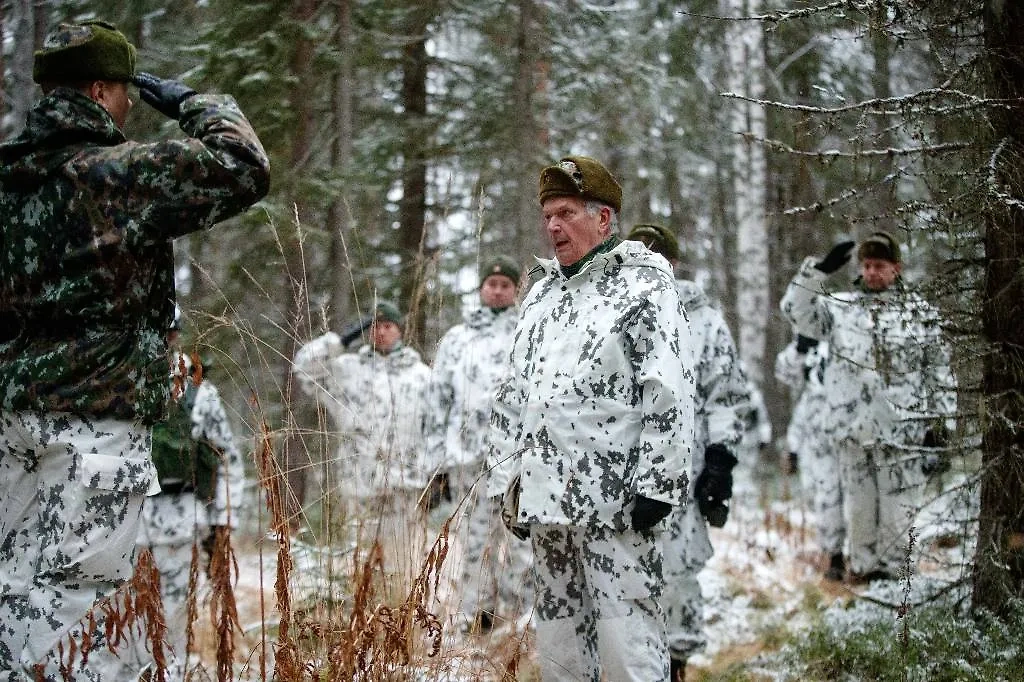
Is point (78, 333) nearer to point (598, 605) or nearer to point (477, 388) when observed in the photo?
point (598, 605)

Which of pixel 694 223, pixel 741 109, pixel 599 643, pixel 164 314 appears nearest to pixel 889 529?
pixel 599 643

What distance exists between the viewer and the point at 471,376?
6.24 m

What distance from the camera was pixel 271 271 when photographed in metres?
9.60

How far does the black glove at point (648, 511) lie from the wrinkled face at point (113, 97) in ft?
8.07

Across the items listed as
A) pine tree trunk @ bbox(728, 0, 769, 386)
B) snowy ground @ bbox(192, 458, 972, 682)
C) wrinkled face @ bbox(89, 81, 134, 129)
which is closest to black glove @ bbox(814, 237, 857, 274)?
snowy ground @ bbox(192, 458, 972, 682)

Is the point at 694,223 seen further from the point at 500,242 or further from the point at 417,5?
the point at 417,5

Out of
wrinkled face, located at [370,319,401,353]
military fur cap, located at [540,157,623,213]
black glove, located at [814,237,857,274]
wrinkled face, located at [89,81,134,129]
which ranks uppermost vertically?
wrinkled face, located at [89,81,134,129]

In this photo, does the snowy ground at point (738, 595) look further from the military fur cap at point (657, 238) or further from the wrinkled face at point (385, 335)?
the military fur cap at point (657, 238)

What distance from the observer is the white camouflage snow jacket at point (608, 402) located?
10.4 ft

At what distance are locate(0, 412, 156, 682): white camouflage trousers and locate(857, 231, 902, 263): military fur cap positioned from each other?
5439mm

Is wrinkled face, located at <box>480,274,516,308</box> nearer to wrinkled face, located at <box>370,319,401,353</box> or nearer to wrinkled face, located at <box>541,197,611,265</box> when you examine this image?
wrinkled face, located at <box>370,319,401,353</box>

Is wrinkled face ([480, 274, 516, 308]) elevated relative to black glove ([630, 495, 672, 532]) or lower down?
elevated

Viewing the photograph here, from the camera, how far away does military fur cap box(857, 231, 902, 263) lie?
20.6 feet

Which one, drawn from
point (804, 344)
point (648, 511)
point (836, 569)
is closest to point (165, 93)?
point (648, 511)
